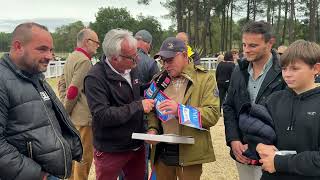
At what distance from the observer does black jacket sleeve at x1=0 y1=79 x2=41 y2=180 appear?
2525 mm

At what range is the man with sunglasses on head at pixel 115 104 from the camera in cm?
342

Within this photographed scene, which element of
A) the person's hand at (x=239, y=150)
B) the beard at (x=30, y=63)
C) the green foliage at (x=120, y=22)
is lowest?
the person's hand at (x=239, y=150)

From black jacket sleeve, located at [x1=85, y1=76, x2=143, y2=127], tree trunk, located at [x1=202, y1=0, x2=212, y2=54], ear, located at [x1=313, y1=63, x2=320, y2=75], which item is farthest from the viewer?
tree trunk, located at [x1=202, y1=0, x2=212, y2=54]

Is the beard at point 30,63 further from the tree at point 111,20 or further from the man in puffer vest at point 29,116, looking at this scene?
the tree at point 111,20

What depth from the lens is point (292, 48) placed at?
2627 millimetres

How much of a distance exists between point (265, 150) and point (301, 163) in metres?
0.23

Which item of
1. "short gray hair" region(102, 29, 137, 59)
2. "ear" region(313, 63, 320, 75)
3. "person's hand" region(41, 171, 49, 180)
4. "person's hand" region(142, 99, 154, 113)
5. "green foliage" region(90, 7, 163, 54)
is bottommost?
"person's hand" region(41, 171, 49, 180)

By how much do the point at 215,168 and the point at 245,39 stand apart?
3.47 m

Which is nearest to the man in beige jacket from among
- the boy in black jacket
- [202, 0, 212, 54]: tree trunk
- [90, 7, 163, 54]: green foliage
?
the boy in black jacket

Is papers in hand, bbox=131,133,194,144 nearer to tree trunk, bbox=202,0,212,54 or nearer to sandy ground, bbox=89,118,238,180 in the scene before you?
sandy ground, bbox=89,118,238,180

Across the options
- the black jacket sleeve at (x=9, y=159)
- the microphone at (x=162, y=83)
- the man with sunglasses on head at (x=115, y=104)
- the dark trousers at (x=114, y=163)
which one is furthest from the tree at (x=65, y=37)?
the black jacket sleeve at (x=9, y=159)

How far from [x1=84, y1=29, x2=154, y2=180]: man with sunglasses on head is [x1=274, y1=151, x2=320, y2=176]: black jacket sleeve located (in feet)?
4.27

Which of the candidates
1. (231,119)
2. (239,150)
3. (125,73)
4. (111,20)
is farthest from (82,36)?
(111,20)

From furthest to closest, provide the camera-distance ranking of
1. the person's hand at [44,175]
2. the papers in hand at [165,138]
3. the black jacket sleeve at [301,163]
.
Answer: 1. the papers in hand at [165,138]
2. the person's hand at [44,175]
3. the black jacket sleeve at [301,163]
